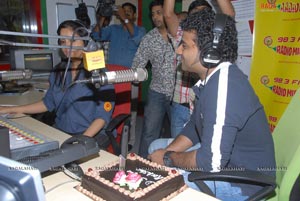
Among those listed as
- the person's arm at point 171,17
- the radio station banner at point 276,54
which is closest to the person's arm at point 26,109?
the person's arm at point 171,17

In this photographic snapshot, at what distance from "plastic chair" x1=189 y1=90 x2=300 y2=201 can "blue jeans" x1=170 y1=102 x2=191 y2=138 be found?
912mm

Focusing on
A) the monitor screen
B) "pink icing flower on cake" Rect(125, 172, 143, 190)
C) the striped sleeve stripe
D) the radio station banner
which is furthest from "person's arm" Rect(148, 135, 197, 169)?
the monitor screen

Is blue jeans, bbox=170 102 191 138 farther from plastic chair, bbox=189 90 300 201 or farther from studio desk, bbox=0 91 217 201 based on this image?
studio desk, bbox=0 91 217 201

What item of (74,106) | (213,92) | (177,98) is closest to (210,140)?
(213,92)

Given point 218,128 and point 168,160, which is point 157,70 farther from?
point 218,128

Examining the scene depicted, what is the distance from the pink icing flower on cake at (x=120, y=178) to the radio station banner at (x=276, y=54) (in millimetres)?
1663

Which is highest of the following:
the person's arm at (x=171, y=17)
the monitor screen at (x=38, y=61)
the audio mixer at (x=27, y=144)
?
the person's arm at (x=171, y=17)

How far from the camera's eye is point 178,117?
7.31 ft

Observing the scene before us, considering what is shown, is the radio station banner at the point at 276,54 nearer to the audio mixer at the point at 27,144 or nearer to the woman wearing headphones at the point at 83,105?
the woman wearing headphones at the point at 83,105

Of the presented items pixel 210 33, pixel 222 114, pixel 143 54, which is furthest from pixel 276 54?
pixel 222 114

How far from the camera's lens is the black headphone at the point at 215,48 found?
1.15 metres

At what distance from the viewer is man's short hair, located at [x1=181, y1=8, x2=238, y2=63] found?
3.99 ft

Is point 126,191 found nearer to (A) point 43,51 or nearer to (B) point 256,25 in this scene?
(B) point 256,25

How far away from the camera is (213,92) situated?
3.68 feet
